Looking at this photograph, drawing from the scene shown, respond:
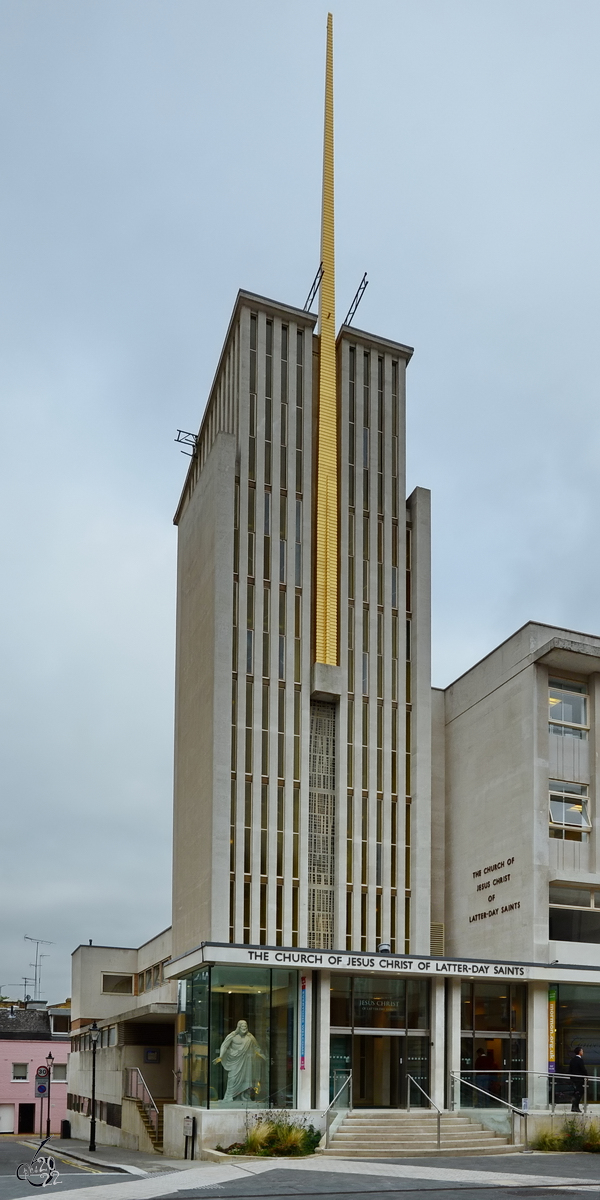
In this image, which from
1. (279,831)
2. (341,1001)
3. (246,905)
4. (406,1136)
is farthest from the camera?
(279,831)

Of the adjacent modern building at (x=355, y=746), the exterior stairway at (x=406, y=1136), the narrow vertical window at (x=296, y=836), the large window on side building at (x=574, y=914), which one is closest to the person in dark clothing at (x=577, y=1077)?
the adjacent modern building at (x=355, y=746)

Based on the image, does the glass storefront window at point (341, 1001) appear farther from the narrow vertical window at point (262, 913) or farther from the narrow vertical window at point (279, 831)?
the narrow vertical window at point (279, 831)

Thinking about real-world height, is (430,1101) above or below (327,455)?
below

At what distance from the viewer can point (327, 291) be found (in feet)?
154

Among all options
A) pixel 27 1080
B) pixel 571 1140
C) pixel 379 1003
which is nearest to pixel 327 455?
pixel 379 1003

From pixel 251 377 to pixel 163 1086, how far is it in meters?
26.9

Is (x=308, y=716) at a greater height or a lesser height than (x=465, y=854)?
greater

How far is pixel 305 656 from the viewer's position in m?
42.6

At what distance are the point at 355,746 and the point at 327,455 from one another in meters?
10.5

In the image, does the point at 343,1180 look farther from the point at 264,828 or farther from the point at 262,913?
the point at 264,828

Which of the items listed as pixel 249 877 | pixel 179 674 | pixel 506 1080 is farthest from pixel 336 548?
pixel 506 1080

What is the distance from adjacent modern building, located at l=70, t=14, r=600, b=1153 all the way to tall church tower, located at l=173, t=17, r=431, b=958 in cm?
8

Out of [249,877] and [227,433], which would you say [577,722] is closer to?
[249,877]

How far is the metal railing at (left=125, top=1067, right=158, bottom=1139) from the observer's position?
127ft
